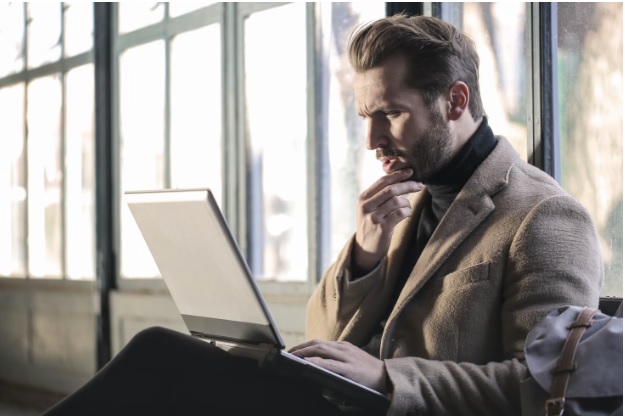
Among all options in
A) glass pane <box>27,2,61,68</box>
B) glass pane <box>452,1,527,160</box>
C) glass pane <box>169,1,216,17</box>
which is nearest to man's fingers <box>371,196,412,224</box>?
glass pane <box>452,1,527,160</box>

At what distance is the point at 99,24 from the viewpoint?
5.32 m

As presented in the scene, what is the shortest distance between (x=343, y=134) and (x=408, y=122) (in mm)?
1715

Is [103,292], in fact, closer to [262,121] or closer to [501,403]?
[262,121]

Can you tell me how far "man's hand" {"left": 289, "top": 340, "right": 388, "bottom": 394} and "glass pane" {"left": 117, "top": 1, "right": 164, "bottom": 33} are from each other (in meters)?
3.46

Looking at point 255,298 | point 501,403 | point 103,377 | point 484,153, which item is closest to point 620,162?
point 484,153

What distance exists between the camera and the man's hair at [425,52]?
2.10m

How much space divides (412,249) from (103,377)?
0.84 meters

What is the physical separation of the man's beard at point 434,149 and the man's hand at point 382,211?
0.04 meters

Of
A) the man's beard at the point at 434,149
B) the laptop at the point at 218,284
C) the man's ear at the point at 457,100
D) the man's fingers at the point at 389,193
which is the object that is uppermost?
the man's ear at the point at 457,100

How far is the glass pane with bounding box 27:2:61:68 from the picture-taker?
5.86 metres

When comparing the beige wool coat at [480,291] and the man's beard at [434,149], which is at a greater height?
the man's beard at [434,149]

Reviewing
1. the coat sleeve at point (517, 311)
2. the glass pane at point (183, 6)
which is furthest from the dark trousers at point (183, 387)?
the glass pane at point (183, 6)

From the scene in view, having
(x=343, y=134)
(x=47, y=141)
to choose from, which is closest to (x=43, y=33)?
(x=47, y=141)

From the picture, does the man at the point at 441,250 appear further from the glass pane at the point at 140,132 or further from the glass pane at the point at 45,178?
the glass pane at the point at 45,178
